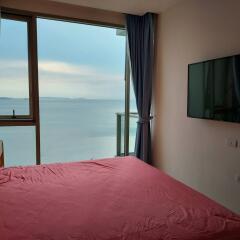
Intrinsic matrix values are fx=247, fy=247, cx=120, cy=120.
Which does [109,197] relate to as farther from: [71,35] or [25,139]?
[71,35]

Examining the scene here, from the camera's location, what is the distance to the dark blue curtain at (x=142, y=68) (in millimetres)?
3914

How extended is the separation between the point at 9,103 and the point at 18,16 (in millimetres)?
1235

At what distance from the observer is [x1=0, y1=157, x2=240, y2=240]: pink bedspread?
4.39ft

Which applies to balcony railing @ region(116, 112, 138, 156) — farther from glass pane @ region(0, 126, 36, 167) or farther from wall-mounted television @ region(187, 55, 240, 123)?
glass pane @ region(0, 126, 36, 167)

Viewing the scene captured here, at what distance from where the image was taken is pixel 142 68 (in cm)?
402

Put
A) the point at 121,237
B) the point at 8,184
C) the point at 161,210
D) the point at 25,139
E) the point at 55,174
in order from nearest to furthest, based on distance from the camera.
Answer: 1. the point at 121,237
2. the point at 161,210
3. the point at 8,184
4. the point at 55,174
5. the point at 25,139

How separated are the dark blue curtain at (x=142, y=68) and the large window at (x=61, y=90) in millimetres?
236

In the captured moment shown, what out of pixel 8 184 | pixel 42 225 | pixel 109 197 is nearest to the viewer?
pixel 42 225

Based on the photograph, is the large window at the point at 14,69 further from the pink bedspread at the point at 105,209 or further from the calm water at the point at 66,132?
the pink bedspread at the point at 105,209

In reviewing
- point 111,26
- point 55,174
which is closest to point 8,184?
point 55,174

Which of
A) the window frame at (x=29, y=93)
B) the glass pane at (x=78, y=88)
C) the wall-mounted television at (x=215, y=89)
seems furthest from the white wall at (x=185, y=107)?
the window frame at (x=29, y=93)

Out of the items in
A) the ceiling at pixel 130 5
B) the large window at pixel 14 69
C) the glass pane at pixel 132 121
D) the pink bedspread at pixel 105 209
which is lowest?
the pink bedspread at pixel 105 209

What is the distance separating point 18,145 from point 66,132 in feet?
2.48

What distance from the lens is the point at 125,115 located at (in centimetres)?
427
